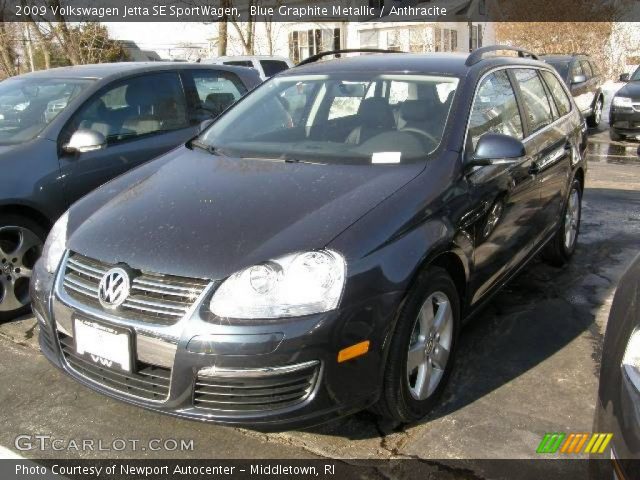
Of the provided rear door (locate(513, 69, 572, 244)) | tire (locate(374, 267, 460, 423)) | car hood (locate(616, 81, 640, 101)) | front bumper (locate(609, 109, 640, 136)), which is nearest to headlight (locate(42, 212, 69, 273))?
tire (locate(374, 267, 460, 423))

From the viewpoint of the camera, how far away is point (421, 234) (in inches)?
108

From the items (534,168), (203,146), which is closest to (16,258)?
(203,146)

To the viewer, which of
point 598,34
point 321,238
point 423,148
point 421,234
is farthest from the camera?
point 598,34

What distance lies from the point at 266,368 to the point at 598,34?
A: 2331 cm

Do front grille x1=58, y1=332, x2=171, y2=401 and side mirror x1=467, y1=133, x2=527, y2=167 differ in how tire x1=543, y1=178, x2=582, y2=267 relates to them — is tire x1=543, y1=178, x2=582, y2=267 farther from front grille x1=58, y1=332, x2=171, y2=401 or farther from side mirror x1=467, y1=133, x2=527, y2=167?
front grille x1=58, y1=332, x2=171, y2=401

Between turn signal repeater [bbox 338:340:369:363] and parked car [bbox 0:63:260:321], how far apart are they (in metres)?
2.71

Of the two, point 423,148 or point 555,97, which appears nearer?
point 423,148

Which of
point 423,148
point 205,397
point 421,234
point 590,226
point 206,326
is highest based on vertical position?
point 423,148

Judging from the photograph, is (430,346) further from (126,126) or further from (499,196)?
(126,126)

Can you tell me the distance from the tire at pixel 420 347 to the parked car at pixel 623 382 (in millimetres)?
812

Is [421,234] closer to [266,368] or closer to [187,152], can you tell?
[266,368]

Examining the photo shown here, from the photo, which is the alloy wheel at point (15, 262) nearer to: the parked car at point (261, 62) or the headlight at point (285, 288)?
the headlight at point (285, 288)

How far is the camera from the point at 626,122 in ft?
38.0

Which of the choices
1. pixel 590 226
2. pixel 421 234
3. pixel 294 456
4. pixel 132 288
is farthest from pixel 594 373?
pixel 590 226
